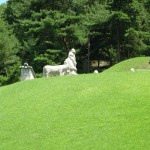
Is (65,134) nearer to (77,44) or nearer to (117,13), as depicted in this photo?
(117,13)

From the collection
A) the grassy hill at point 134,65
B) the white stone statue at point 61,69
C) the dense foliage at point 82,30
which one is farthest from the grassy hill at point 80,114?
the dense foliage at point 82,30

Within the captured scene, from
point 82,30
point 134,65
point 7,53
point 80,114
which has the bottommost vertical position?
point 7,53

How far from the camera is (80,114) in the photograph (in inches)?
575

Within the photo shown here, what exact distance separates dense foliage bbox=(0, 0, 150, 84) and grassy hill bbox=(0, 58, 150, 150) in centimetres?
2190

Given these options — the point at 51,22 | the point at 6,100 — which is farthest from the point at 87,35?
the point at 6,100

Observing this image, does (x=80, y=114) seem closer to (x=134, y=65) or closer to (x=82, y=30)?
(x=134, y=65)

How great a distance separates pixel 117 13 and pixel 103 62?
1042 cm

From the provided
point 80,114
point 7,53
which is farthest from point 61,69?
point 7,53

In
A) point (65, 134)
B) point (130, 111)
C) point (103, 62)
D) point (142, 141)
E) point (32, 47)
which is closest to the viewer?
point (142, 141)

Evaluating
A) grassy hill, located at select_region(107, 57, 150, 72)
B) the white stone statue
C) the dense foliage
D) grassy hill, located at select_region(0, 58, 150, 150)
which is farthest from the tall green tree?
grassy hill, located at select_region(0, 58, 150, 150)

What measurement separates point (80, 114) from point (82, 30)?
28.9 m

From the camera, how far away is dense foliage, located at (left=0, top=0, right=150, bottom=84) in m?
40.9

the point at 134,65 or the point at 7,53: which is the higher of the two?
the point at 134,65

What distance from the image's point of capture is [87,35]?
143ft
